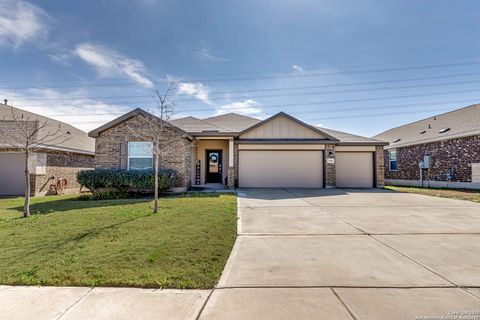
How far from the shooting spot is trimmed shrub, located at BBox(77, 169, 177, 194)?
11.1 meters

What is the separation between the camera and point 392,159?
21859 millimetres

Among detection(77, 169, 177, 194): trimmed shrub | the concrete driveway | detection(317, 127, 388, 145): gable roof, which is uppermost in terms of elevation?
detection(317, 127, 388, 145): gable roof

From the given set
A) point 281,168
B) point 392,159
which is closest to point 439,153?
point 392,159

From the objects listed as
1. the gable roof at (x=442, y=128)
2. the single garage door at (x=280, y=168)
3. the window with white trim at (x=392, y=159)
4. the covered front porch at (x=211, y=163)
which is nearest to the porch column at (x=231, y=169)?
the single garage door at (x=280, y=168)

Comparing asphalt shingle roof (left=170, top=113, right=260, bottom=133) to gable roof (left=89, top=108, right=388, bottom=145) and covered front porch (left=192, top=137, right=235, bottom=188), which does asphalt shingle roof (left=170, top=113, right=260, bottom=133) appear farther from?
covered front porch (left=192, top=137, right=235, bottom=188)

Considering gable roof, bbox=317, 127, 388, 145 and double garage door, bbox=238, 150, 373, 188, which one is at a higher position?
gable roof, bbox=317, 127, 388, 145

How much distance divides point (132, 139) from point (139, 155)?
896mm

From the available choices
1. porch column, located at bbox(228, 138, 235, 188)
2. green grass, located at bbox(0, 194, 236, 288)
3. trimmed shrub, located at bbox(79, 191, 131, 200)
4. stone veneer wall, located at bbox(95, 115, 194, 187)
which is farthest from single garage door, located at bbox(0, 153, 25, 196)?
porch column, located at bbox(228, 138, 235, 188)

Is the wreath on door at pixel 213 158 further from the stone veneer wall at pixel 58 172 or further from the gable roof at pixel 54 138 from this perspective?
Result: the stone veneer wall at pixel 58 172

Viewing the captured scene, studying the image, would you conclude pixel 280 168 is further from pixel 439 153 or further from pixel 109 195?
pixel 439 153

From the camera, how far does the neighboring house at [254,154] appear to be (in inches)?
477

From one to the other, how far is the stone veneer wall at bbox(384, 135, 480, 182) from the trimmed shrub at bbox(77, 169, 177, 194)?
1899 cm

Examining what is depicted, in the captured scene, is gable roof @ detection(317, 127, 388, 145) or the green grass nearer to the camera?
the green grass

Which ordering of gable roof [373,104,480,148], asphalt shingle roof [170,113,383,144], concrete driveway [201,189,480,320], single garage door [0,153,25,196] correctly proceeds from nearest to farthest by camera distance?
1. concrete driveway [201,189,480,320]
2. single garage door [0,153,25,196]
3. asphalt shingle roof [170,113,383,144]
4. gable roof [373,104,480,148]
